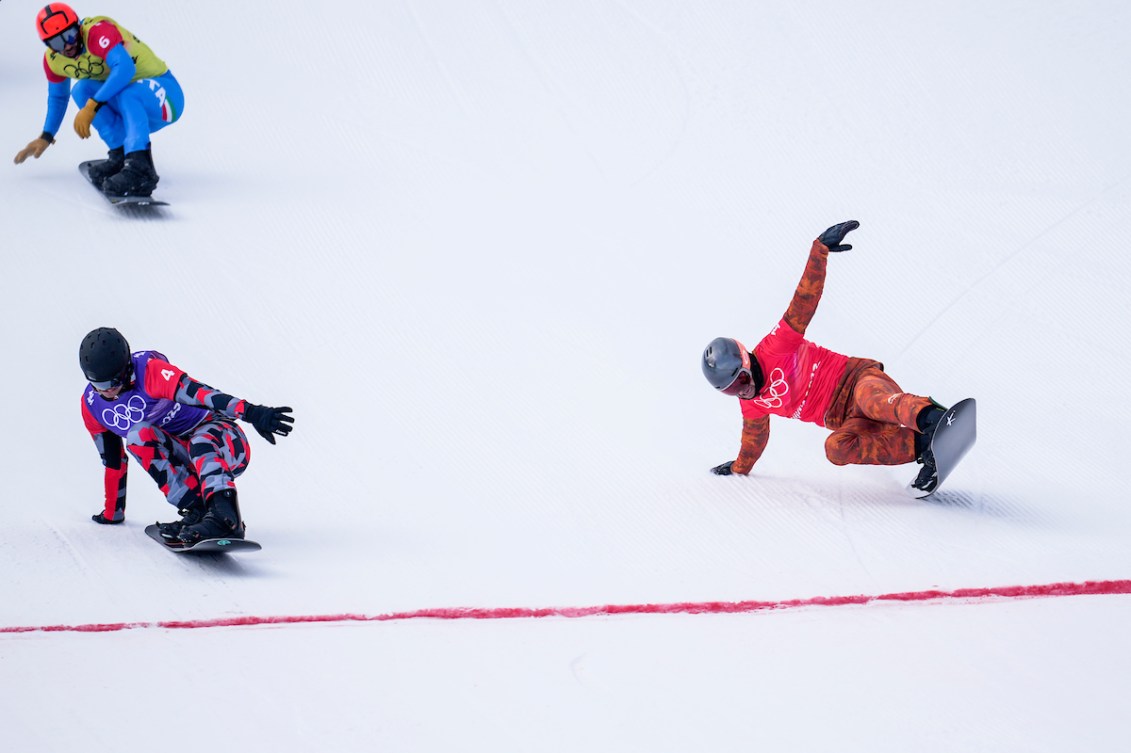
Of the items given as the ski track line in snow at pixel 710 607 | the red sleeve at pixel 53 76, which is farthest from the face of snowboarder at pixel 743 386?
the red sleeve at pixel 53 76

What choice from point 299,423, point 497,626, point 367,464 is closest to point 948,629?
point 497,626

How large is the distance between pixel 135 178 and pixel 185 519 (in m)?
3.66

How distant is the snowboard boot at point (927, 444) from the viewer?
449 centimetres

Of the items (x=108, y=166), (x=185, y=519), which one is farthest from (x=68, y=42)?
A: (x=185, y=519)

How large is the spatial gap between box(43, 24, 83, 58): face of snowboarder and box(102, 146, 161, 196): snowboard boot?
2.15ft

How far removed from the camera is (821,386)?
484cm

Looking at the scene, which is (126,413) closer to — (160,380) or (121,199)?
(160,380)

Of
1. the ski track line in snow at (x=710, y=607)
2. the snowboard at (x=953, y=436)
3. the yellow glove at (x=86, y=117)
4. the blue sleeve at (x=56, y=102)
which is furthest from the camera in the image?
the blue sleeve at (x=56, y=102)

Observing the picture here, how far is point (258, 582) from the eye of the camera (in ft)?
13.9

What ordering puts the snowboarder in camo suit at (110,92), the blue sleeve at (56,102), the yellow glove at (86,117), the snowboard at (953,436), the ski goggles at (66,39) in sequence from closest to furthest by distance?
the snowboard at (953,436)
the ski goggles at (66,39)
the snowboarder in camo suit at (110,92)
the yellow glove at (86,117)
the blue sleeve at (56,102)

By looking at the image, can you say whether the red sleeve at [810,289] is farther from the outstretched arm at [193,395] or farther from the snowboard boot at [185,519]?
the snowboard boot at [185,519]

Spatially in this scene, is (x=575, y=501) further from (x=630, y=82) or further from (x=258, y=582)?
(x=630, y=82)

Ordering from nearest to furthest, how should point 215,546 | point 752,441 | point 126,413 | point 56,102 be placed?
point 215,546 → point 126,413 → point 752,441 → point 56,102

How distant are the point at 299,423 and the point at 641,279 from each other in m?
2.35
